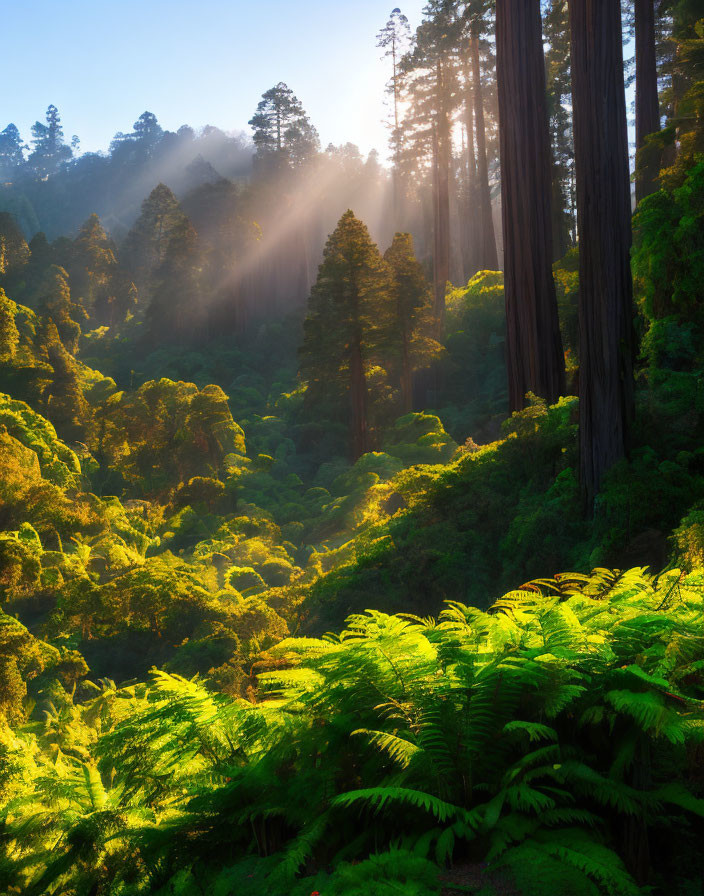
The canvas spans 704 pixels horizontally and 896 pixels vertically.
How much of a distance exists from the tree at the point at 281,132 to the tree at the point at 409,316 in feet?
94.2

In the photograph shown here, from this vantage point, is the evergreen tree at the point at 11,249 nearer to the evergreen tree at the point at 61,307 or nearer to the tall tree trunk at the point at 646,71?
the evergreen tree at the point at 61,307

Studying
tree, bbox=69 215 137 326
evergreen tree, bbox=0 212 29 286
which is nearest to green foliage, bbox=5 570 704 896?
evergreen tree, bbox=0 212 29 286

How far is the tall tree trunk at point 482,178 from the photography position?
38406 mm

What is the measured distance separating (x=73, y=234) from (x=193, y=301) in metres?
34.7

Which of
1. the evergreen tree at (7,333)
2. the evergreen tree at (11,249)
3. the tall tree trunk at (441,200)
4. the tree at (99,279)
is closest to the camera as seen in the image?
the evergreen tree at (7,333)

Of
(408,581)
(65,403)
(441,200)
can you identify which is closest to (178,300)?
(441,200)

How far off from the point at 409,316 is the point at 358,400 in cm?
383

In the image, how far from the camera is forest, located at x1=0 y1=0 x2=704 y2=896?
2.88 meters

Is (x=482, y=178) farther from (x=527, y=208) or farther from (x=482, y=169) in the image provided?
(x=527, y=208)

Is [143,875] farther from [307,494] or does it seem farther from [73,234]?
[73,234]

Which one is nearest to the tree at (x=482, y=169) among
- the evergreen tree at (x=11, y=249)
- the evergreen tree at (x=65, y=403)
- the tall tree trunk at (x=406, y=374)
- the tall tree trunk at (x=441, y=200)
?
the tall tree trunk at (x=441, y=200)

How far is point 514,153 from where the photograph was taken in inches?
467

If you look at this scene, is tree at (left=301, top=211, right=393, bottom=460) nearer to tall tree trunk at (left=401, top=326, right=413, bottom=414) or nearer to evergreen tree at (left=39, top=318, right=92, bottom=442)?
tall tree trunk at (left=401, top=326, right=413, bottom=414)

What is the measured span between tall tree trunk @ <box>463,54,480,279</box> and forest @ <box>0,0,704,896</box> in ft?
49.3
